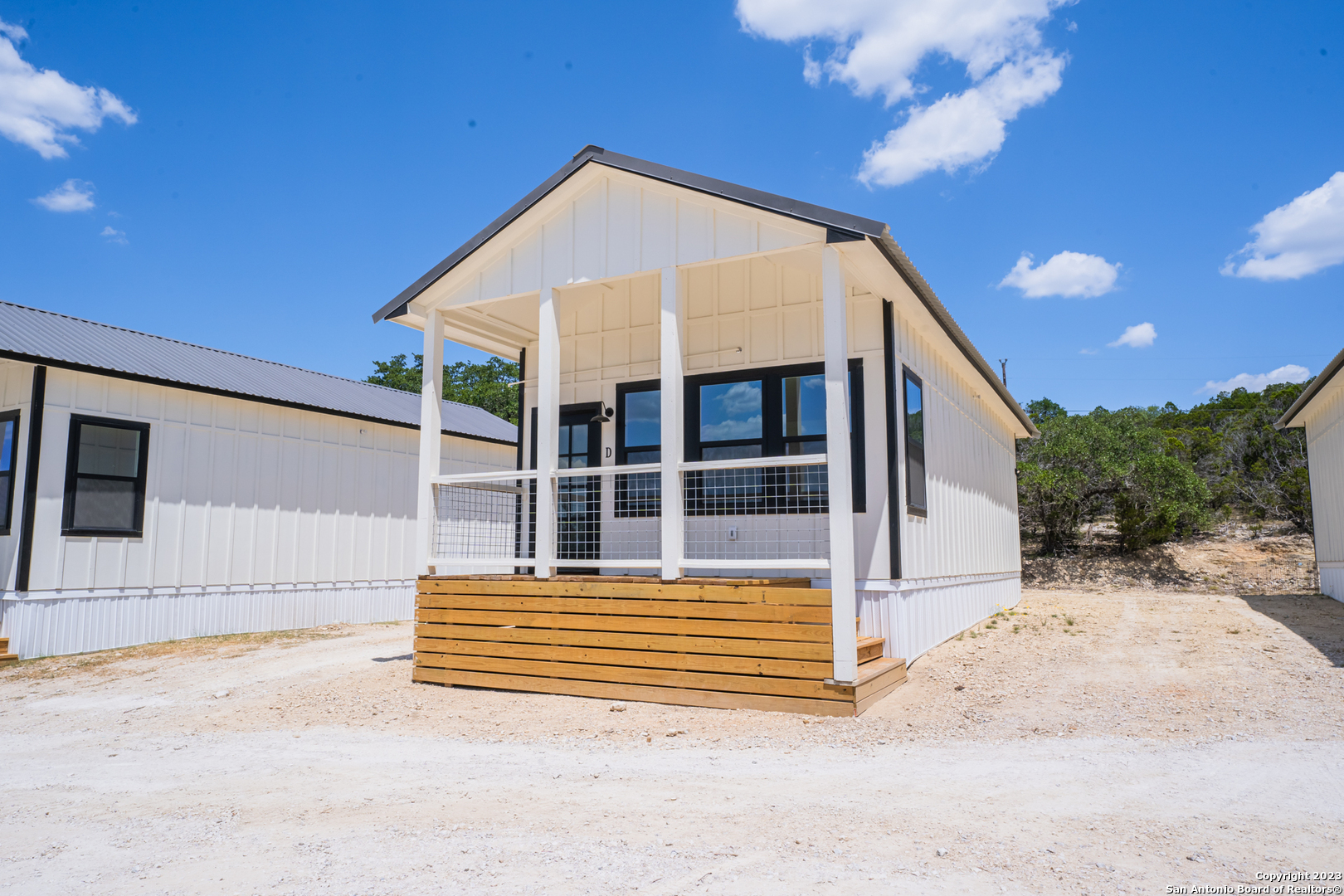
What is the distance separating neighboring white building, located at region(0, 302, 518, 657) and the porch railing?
3.61ft

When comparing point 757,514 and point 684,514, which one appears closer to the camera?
point 684,514

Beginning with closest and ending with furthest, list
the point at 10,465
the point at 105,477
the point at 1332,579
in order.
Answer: the point at 10,465, the point at 105,477, the point at 1332,579

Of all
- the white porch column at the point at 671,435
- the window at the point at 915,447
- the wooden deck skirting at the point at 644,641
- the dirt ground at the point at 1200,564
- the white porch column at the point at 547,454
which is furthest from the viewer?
the dirt ground at the point at 1200,564

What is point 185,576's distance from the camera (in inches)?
436

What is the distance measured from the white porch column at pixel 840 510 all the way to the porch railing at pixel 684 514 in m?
0.88

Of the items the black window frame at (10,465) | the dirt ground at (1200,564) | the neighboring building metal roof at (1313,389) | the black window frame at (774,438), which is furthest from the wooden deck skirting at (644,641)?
the dirt ground at (1200,564)

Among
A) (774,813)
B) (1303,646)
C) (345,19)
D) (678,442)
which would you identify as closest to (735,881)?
(774,813)

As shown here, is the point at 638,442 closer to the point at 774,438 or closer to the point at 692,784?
the point at 774,438

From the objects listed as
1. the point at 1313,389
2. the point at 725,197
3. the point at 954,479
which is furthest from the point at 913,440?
the point at 1313,389

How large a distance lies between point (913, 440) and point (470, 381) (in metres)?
33.8

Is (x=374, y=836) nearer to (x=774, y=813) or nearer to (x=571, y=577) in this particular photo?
(x=774, y=813)

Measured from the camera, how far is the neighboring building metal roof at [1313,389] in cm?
1037

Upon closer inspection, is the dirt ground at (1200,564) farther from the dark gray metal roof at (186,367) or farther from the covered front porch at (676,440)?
the dark gray metal roof at (186,367)

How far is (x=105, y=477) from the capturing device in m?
10.4
